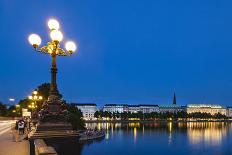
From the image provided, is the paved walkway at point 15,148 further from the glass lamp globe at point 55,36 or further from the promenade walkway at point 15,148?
the glass lamp globe at point 55,36

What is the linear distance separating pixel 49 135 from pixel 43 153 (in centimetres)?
516

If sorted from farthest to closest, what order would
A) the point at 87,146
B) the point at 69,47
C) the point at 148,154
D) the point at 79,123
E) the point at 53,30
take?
the point at 79,123 → the point at 87,146 → the point at 148,154 → the point at 69,47 → the point at 53,30

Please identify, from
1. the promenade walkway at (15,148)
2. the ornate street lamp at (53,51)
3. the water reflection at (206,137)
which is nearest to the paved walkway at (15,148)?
the promenade walkway at (15,148)

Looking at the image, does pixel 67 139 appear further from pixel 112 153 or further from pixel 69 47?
pixel 112 153

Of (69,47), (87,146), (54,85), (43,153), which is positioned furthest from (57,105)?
(87,146)

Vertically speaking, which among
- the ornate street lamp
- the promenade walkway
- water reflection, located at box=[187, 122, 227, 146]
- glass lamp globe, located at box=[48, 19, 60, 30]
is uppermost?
glass lamp globe, located at box=[48, 19, 60, 30]

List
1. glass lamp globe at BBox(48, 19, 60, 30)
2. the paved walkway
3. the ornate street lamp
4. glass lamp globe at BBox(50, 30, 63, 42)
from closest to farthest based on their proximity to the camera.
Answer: the ornate street lamp
the paved walkway
glass lamp globe at BBox(50, 30, 63, 42)
glass lamp globe at BBox(48, 19, 60, 30)

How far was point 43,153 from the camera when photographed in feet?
25.6

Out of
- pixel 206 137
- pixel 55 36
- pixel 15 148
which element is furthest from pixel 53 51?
pixel 206 137

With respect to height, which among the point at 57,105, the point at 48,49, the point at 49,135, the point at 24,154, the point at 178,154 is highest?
the point at 48,49

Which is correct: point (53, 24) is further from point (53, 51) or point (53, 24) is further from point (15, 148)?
point (15, 148)

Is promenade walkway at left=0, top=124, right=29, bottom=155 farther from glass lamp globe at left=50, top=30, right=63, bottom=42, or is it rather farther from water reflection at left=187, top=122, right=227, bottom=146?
water reflection at left=187, top=122, right=227, bottom=146

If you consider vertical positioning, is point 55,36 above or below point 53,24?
below

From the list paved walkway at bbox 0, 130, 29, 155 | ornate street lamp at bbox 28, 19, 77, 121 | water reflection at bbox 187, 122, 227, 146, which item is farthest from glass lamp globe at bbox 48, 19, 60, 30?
water reflection at bbox 187, 122, 227, 146
